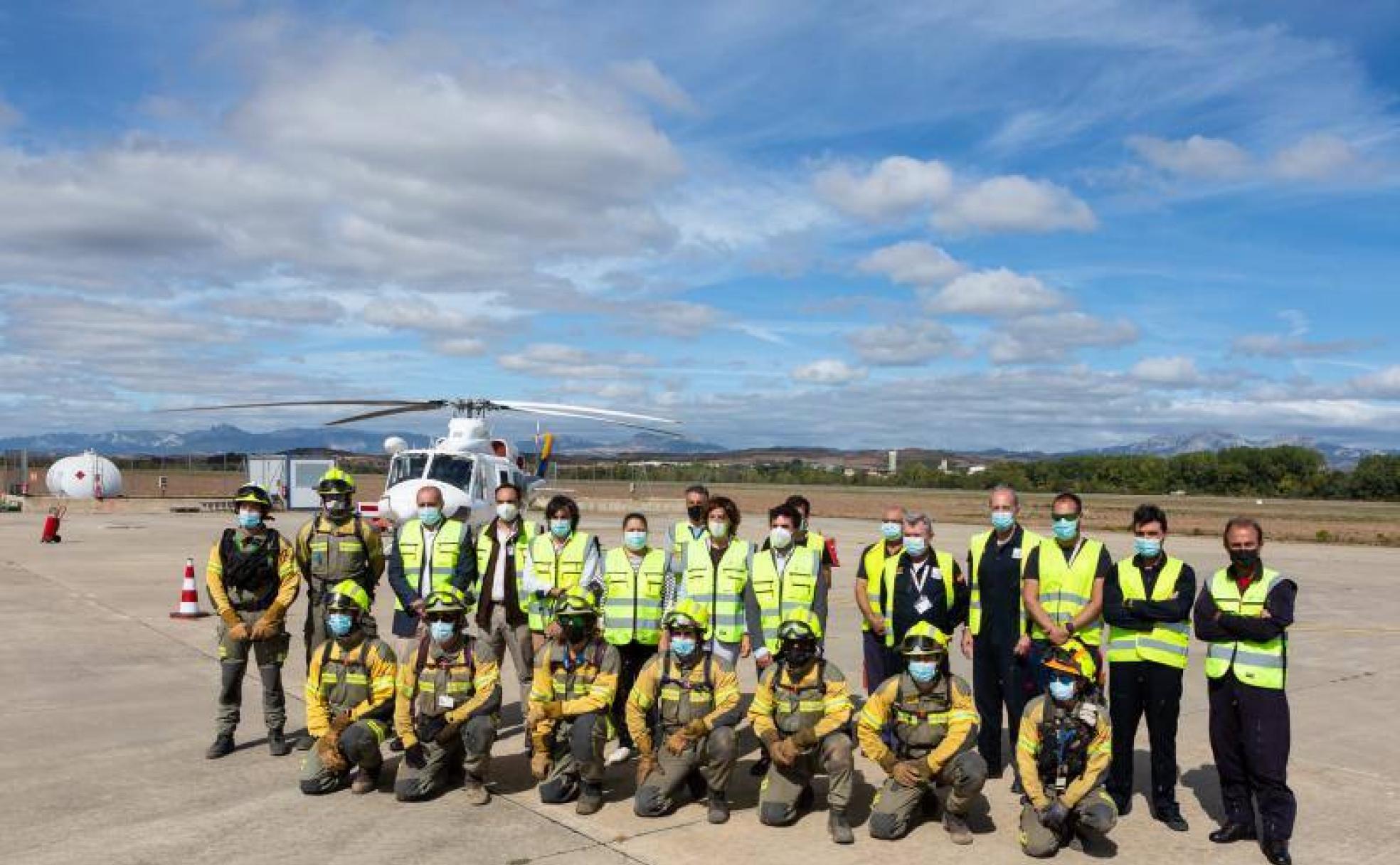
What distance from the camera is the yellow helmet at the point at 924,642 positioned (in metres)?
6.49

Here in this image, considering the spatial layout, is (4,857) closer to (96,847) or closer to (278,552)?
(96,847)

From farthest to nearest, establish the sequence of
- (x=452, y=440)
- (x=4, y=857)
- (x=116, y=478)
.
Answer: (x=116, y=478), (x=452, y=440), (x=4, y=857)

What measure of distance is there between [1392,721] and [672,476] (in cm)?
8669

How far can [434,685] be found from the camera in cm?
706

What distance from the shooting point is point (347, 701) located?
716 cm

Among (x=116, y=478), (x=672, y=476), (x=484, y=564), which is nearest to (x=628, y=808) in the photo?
(x=484, y=564)

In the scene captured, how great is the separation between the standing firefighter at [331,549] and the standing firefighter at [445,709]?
4.58ft

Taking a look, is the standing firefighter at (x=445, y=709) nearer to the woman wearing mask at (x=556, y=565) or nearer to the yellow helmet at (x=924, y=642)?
the woman wearing mask at (x=556, y=565)

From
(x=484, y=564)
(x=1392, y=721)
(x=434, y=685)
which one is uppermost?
(x=484, y=564)

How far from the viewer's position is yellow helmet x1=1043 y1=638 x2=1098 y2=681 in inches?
247

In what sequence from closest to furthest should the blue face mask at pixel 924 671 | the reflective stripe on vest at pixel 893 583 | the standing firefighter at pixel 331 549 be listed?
the blue face mask at pixel 924 671 → the reflective stripe on vest at pixel 893 583 → the standing firefighter at pixel 331 549

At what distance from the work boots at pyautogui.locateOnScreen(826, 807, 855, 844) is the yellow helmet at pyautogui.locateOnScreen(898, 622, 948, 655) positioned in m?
1.01

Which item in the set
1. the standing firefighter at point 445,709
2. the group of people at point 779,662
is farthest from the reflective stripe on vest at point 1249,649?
the standing firefighter at point 445,709

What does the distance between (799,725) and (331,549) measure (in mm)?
3990
